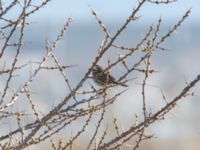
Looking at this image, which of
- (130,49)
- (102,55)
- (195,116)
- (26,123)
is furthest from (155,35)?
(195,116)

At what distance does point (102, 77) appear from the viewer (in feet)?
13.7

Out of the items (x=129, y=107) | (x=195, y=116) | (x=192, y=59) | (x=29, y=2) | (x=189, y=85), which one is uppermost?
(x=192, y=59)

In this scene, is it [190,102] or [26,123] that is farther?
[190,102]

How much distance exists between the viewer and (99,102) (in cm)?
440

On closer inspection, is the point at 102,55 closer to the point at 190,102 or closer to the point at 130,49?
the point at 130,49

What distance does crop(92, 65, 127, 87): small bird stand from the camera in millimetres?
4060

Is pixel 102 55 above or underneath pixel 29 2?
underneath

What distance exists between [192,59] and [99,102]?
2255 inches

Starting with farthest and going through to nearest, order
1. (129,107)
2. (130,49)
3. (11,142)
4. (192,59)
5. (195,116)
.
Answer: (192,59), (129,107), (195,116), (11,142), (130,49)

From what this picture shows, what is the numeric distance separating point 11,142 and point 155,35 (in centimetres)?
89

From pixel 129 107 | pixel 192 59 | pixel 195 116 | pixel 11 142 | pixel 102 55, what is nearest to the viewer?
pixel 102 55

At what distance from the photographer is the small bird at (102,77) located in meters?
4.06

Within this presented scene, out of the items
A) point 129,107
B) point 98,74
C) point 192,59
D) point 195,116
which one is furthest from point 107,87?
point 192,59

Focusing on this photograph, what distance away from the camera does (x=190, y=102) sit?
49.2 meters
